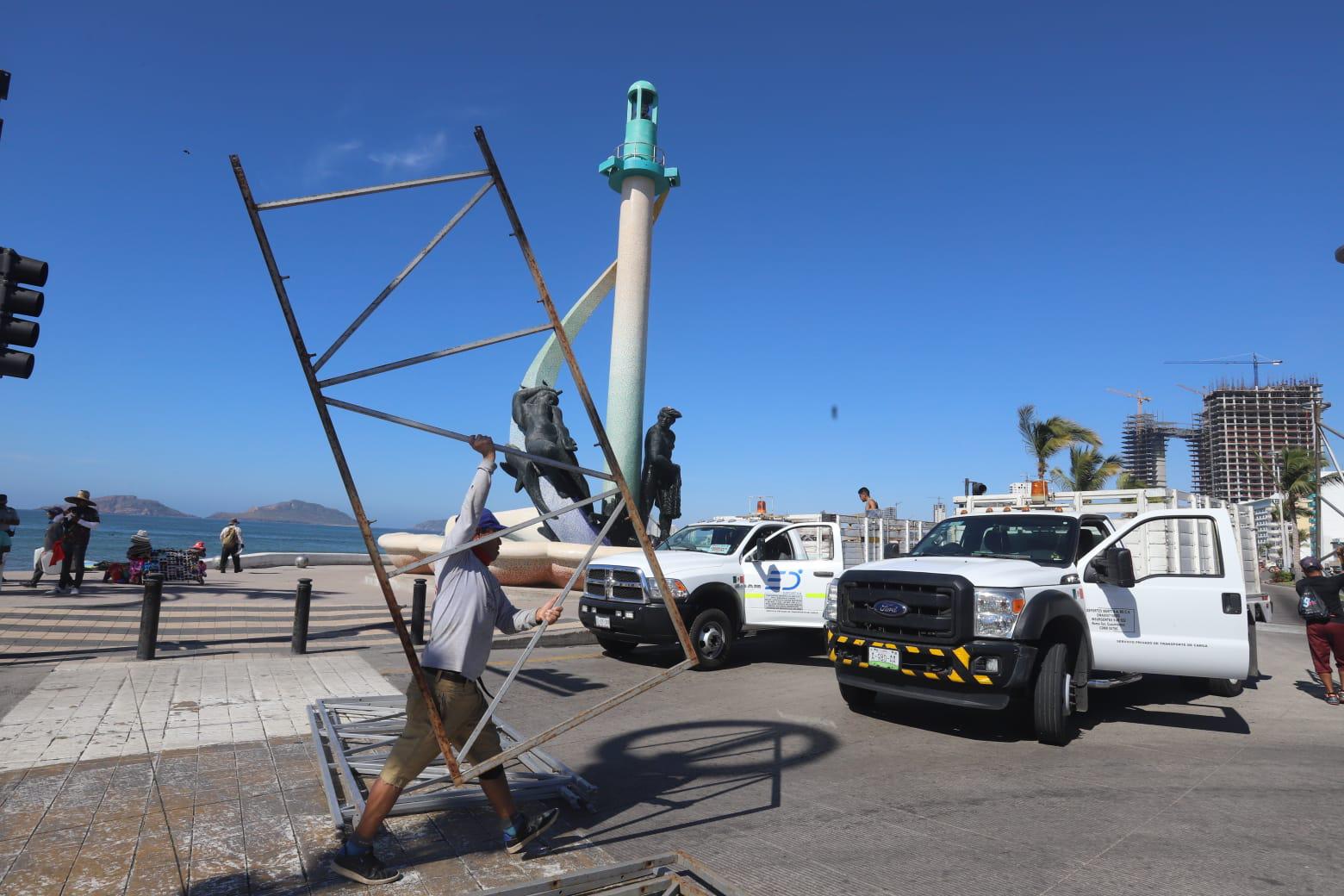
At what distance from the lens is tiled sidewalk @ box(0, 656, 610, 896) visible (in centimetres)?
385

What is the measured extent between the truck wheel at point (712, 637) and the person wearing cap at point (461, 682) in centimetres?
592

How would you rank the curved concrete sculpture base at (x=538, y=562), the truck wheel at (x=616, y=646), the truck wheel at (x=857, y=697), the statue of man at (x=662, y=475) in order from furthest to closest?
1. the statue of man at (x=662, y=475)
2. the curved concrete sculpture base at (x=538, y=562)
3. the truck wheel at (x=616, y=646)
4. the truck wheel at (x=857, y=697)

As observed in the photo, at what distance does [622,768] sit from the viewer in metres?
5.96

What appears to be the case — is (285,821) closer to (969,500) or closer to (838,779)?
(838,779)

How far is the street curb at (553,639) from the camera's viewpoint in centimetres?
1149

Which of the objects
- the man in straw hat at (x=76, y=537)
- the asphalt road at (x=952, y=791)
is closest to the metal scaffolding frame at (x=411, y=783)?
the asphalt road at (x=952, y=791)

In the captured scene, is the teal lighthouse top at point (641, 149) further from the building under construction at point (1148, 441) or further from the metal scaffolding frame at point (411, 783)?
the building under construction at point (1148, 441)

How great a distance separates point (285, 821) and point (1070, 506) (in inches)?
387

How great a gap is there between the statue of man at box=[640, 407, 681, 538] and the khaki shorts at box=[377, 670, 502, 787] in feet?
53.6

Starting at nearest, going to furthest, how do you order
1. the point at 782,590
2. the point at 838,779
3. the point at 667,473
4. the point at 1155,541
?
the point at 838,779 < the point at 1155,541 < the point at 782,590 < the point at 667,473

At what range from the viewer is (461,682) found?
4.09m

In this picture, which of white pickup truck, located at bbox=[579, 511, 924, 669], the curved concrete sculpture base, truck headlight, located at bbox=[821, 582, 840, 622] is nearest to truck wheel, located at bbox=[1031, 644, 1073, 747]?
truck headlight, located at bbox=[821, 582, 840, 622]

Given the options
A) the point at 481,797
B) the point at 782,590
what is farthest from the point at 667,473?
the point at 481,797

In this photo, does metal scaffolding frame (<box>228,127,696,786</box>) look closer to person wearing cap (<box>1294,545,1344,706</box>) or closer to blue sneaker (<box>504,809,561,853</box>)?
blue sneaker (<box>504,809,561,853</box>)
